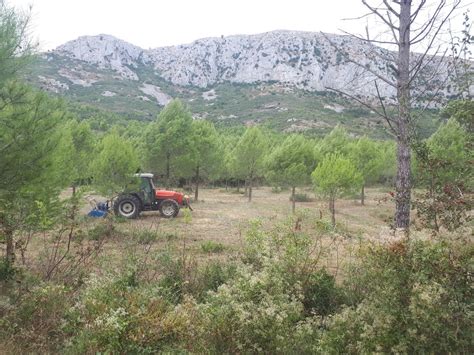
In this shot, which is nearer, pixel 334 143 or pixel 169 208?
pixel 169 208

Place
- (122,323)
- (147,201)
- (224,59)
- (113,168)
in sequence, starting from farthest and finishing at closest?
(224,59) → (147,201) → (113,168) → (122,323)

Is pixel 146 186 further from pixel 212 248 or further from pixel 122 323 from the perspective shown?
pixel 122 323

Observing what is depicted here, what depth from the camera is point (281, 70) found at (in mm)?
144500

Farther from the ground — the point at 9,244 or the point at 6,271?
the point at 9,244

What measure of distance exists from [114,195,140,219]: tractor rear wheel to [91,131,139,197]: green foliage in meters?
Result: 1.86

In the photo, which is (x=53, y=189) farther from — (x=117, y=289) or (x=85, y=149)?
(x=85, y=149)

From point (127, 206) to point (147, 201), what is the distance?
91 cm

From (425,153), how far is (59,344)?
5296 millimetres

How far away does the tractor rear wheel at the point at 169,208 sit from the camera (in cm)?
1736

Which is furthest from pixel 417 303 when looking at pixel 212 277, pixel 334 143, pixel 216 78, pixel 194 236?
pixel 216 78

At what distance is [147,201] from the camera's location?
57.1 feet

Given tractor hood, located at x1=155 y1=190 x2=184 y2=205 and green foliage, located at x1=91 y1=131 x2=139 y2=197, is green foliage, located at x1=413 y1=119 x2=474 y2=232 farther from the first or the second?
tractor hood, located at x1=155 y1=190 x2=184 y2=205

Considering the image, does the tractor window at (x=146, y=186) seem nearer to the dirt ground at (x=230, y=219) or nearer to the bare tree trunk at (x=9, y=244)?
the dirt ground at (x=230, y=219)

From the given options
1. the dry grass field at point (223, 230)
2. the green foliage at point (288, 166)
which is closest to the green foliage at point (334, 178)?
the dry grass field at point (223, 230)
